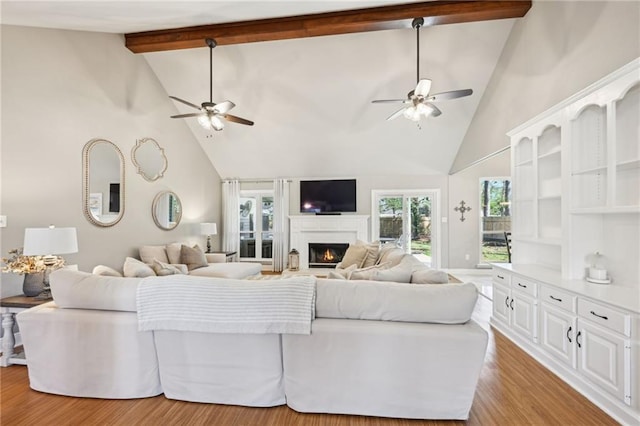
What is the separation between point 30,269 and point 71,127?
185cm

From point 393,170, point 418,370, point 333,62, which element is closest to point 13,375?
point 418,370

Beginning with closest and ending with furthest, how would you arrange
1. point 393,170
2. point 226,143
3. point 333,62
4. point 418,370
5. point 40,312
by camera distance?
point 418,370, point 40,312, point 333,62, point 226,143, point 393,170

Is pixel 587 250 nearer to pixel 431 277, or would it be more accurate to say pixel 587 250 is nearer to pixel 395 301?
pixel 431 277

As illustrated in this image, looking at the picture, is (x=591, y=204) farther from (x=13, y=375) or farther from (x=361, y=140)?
(x=13, y=375)

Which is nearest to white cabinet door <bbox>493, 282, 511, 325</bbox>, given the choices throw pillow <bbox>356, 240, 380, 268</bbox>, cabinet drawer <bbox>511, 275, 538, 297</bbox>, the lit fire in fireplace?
cabinet drawer <bbox>511, 275, 538, 297</bbox>

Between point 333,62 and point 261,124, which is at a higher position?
point 333,62

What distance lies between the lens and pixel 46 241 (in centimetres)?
271

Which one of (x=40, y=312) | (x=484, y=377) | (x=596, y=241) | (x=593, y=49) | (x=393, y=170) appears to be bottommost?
(x=484, y=377)

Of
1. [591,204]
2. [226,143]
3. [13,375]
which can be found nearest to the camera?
[13,375]

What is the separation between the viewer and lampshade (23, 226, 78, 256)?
8.74ft

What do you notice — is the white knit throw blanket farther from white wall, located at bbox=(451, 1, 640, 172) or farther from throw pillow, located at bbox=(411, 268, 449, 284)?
white wall, located at bbox=(451, 1, 640, 172)

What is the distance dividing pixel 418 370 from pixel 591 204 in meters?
2.30

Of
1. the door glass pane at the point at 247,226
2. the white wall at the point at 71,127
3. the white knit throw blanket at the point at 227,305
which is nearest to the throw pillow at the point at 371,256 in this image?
the white knit throw blanket at the point at 227,305

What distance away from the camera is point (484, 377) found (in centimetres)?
256
